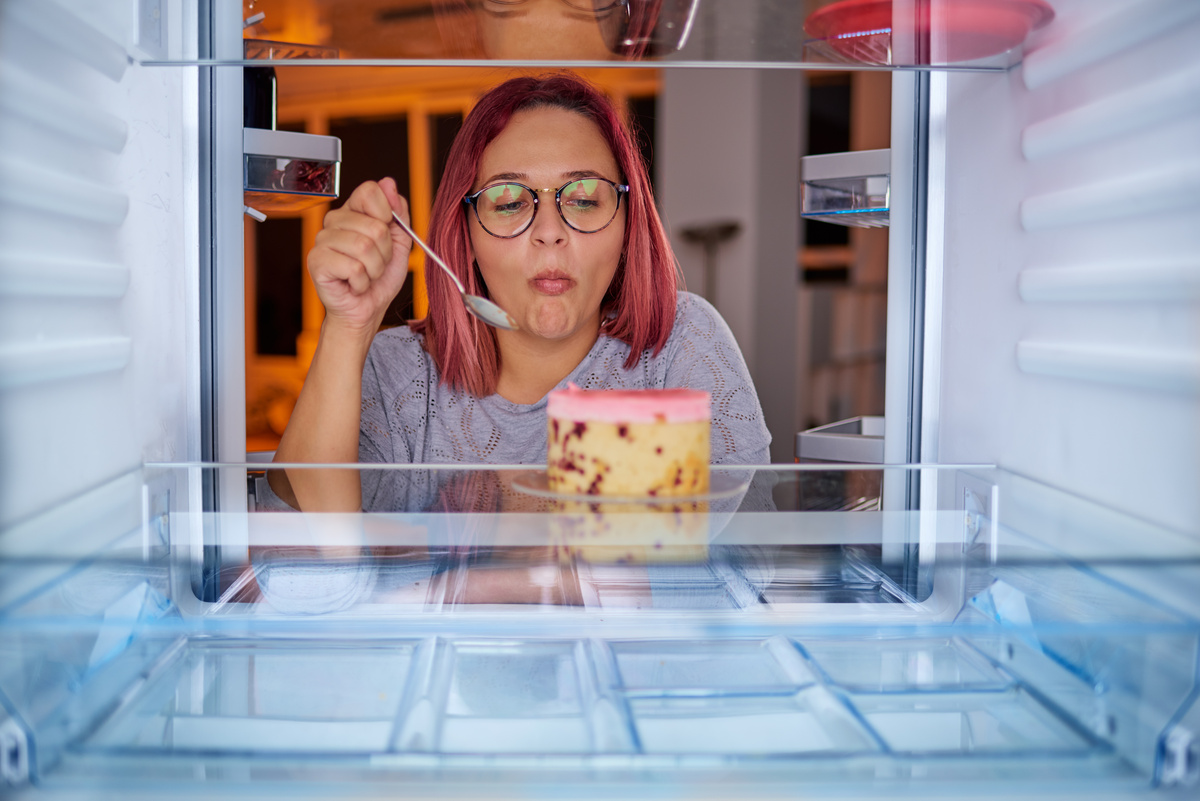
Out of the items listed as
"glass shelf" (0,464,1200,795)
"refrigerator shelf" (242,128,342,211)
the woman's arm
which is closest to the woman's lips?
the woman's arm

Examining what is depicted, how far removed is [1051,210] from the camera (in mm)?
840

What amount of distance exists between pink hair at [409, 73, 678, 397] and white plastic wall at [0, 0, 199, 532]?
26.9 inches

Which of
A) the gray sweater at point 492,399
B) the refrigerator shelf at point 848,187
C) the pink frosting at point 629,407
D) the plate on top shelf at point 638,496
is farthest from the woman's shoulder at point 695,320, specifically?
the pink frosting at point 629,407

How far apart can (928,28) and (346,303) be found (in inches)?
33.7

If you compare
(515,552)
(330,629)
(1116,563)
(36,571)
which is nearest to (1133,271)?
(1116,563)

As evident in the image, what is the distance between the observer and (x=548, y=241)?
1.54m

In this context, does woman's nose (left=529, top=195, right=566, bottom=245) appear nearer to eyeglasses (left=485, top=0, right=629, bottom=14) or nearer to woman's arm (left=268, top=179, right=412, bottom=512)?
woman's arm (left=268, top=179, right=412, bottom=512)

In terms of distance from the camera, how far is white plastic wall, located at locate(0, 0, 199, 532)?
656 mm

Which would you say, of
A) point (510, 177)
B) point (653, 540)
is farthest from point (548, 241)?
point (653, 540)

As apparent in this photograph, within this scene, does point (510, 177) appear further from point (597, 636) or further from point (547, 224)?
point (597, 636)

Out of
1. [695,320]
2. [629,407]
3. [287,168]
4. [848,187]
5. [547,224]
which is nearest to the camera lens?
[629,407]

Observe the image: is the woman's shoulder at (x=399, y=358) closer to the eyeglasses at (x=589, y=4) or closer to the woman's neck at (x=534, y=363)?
the woman's neck at (x=534, y=363)

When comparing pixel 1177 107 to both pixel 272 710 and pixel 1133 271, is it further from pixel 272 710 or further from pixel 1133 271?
pixel 272 710

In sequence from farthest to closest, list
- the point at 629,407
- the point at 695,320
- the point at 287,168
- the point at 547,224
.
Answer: the point at 695,320, the point at 547,224, the point at 287,168, the point at 629,407
